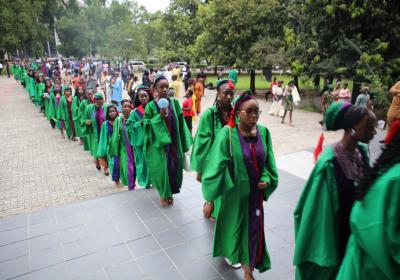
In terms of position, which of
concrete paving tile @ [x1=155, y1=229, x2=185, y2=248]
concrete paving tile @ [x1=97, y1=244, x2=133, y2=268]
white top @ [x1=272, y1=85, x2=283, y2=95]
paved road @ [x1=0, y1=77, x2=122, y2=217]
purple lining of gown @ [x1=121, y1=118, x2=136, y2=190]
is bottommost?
paved road @ [x1=0, y1=77, x2=122, y2=217]

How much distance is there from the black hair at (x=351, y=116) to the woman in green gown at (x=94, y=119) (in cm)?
581

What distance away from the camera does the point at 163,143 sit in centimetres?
502

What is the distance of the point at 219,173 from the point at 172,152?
2160 millimetres

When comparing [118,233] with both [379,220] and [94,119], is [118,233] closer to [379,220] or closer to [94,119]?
[379,220]

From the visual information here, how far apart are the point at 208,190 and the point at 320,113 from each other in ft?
43.5

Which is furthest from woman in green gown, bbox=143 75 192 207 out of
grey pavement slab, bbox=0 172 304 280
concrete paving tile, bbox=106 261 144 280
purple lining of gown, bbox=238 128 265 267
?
purple lining of gown, bbox=238 128 265 267

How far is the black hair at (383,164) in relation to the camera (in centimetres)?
180

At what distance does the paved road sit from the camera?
682 centimetres

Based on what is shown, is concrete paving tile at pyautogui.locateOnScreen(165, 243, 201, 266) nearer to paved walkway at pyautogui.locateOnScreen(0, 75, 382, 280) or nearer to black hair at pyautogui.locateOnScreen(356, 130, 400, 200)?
paved walkway at pyautogui.locateOnScreen(0, 75, 382, 280)

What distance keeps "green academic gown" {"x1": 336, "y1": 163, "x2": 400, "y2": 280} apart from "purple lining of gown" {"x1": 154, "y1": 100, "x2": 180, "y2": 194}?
3629mm

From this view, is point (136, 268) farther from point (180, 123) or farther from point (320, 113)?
point (320, 113)

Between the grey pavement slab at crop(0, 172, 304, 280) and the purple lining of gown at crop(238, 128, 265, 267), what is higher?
the purple lining of gown at crop(238, 128, 265, 267)

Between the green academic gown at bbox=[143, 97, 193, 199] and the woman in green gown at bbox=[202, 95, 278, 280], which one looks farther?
the green academic gown at bbox=[143, 97, 193, 199]

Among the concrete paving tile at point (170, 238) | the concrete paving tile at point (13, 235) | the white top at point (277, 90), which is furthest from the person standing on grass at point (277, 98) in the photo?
the concrete paving tile at point (13, 235)
